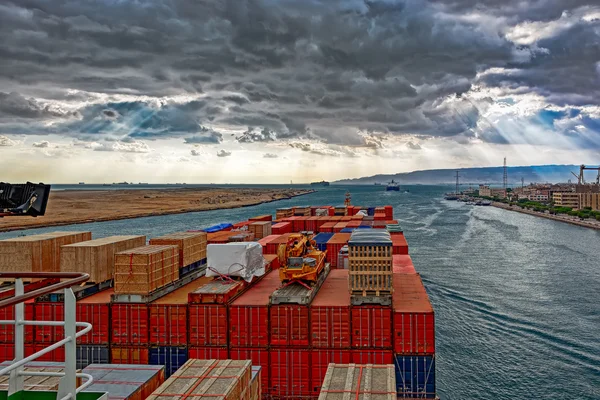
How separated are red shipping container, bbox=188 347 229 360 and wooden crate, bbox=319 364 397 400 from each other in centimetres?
896

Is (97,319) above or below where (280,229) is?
below

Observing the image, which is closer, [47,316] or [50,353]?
[50,353]

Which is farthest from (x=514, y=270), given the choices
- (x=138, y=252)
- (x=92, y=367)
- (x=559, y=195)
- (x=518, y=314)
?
(x=559, y=195)

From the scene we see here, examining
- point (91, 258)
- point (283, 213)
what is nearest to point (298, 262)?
point (91, 258)

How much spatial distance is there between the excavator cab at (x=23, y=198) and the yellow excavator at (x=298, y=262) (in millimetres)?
19965

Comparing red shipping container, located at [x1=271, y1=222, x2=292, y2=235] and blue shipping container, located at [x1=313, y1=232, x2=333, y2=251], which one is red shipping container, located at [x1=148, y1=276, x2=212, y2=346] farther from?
red shipping container, located at [x1=271, y1=222, x2=292, y2=235]

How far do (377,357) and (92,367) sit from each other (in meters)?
13.9

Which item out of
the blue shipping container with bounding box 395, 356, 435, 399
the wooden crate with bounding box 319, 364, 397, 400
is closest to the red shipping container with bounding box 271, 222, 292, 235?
the blue shipping container with bounding box 395, 356, 435, 399

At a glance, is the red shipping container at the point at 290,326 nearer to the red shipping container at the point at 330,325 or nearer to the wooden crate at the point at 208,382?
the red shipping container at the point at 330,325

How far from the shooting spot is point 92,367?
16.7m

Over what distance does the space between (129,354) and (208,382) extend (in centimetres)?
1187

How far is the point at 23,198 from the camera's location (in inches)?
278

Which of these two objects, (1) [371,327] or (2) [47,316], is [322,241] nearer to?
(1) [371,327]

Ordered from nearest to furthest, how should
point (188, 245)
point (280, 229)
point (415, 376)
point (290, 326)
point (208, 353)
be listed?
point (415, 376), point (290, 326), point (208, 353), point (188, 245), point (280, 229)
